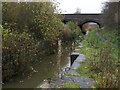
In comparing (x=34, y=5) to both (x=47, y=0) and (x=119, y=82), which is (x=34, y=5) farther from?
(x=119, y=82)

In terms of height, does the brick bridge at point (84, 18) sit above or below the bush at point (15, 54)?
above

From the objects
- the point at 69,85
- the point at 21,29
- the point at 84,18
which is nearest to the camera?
the point at 69,85

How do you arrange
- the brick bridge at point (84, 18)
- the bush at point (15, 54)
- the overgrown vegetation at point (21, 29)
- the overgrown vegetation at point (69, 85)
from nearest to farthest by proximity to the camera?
the overgrown vegetation at point (69, 85)
the bush at point (15, 54)
the overgrown vegetation at point (21, 29)
the brick bridge at point (84, 18)

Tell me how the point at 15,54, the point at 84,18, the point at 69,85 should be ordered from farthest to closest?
the point at 84,18 < the point at 15,54 < the point at 69,85

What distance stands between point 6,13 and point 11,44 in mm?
1427

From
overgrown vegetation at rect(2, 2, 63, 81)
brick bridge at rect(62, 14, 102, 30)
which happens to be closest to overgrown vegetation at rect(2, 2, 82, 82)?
overgrown vegetation at rect(2, 2, 63, 81)

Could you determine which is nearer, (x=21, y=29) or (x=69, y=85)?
(x=69, y=85)

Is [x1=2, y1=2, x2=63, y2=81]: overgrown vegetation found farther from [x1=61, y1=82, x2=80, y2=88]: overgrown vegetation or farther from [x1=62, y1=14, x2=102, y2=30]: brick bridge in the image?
[x1=62, y1=14, x2=102, y2=30]: brick bridge

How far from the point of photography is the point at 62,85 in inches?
140

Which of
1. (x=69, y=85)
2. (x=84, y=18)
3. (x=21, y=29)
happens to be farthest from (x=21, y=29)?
(x=84, y=18)

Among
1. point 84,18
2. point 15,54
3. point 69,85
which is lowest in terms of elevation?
point 69,85

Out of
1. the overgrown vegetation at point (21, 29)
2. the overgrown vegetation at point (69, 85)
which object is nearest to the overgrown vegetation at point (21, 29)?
the overgrown vegetation at point (21, 29)

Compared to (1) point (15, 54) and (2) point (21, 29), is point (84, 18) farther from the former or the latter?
(1) point (15, 54)

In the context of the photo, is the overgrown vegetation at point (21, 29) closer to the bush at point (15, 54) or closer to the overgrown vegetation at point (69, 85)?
the bush at point (15, 54)
